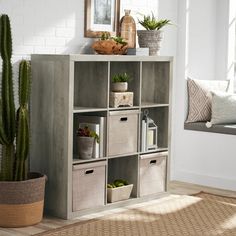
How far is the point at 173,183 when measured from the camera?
20.8ft

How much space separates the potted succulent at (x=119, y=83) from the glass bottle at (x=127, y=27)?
0.56m

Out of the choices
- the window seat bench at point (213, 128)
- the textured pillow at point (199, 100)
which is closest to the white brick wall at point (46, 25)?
the textured pillow at point (199, 100)

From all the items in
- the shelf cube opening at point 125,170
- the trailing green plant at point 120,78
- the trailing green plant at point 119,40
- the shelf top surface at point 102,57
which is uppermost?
the trailing green plant at point 119,40

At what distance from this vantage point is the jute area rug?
4.50 m

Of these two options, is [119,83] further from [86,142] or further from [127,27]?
[127,27]

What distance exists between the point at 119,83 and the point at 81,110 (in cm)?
48

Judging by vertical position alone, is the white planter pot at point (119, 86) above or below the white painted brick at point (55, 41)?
below

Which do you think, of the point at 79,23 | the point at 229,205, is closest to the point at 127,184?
the point at 229,205

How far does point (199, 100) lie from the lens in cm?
623

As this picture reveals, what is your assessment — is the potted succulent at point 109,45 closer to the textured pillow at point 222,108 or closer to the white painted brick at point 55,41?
the white painted brick at point 55,41

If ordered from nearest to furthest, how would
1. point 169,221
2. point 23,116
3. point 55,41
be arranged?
1. point 23,116
2. point 169,221
3. point 55,41

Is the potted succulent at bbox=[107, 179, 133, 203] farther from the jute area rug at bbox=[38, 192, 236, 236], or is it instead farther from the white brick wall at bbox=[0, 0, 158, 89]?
the white brick wall at bbox=[0, 0, 158, 89]

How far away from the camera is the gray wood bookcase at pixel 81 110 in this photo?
4762 mm

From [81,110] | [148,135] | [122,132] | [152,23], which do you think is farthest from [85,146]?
[152,23]
